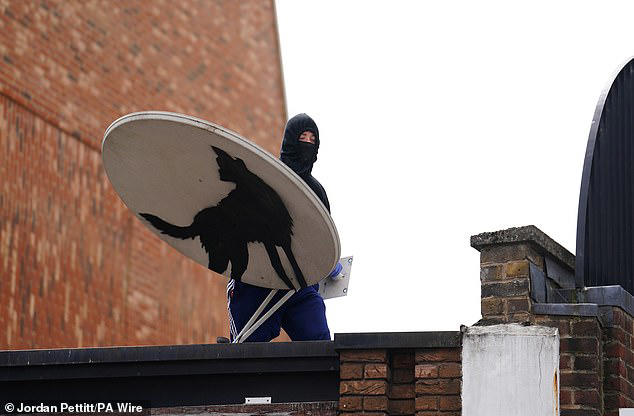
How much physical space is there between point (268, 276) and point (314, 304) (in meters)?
0.42

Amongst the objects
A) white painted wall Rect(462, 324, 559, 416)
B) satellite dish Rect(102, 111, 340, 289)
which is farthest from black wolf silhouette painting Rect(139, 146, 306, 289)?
white painted wall Rect(462, 324, 559, 416)

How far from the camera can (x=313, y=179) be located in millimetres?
9375

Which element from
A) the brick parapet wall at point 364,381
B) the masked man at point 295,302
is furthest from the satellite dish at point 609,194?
the masked man at point 295,302

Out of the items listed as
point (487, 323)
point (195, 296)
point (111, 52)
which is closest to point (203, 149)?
point (487, 323)

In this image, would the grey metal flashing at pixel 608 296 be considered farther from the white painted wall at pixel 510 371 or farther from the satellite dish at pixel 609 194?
the white painted wall at pixel 510 371

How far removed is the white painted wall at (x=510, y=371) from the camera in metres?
7.39

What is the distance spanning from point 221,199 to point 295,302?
93 centimetres

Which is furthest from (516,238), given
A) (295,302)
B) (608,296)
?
(295,302)

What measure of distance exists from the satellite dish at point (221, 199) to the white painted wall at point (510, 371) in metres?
1.16

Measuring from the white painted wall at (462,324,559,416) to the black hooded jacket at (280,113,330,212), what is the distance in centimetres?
204

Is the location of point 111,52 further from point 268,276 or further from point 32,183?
point 268,276

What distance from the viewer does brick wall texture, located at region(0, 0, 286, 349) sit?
54.9 feet

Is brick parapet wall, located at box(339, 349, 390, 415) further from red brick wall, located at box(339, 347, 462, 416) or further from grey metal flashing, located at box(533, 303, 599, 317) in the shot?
grey metal flashing, located at box(533, 303, 599, 317)

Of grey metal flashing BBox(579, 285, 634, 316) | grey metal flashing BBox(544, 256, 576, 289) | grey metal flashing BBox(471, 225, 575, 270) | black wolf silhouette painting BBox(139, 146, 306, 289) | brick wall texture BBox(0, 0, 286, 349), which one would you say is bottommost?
grey metal flashing BBox(579, 285, 634, 316)
